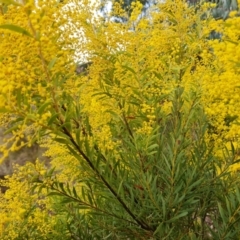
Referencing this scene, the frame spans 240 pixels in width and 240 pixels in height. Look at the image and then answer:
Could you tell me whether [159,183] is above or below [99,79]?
below

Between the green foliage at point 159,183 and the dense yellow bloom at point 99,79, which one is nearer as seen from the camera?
the dense yellow bloom at point 99,79

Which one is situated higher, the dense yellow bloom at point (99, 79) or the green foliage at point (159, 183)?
the dense yellow bloom at point (99, 79)

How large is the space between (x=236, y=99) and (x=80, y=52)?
0.61m

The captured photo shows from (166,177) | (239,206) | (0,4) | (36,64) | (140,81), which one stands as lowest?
(239,206)

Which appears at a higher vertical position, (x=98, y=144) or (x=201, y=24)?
(x=201, y=24)

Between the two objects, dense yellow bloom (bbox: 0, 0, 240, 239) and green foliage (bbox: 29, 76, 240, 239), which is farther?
green foliage (bbox: 29, 76, 240, 239)

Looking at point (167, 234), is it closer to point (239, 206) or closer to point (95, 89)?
point (239, 206)

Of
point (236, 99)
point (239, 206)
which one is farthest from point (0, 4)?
point (239, 206)

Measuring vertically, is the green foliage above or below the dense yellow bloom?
below

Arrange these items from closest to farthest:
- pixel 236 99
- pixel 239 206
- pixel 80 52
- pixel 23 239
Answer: pixel 236 99 → pixel 239 206 → pixel 80 52 → pixel 23 239

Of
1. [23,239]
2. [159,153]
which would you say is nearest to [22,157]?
[23,239]

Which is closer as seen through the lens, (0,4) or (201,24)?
(0,4)

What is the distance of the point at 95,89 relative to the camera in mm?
1541

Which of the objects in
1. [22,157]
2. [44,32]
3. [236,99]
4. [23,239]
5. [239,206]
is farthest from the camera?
[22,157]
